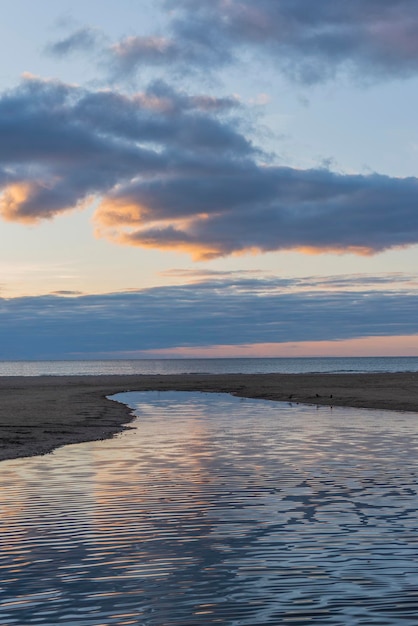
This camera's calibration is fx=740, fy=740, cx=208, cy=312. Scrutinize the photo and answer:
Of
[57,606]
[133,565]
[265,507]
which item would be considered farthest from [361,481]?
[57,606]

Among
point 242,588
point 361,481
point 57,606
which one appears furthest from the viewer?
point 361,481

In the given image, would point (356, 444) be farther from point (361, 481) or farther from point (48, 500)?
point (48, 500)

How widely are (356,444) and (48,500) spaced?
1741 centimetres

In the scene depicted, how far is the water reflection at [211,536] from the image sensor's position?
39.5ft

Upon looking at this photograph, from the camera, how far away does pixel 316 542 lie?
1605 cm

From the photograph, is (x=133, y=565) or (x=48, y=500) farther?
(x=48, y=500)

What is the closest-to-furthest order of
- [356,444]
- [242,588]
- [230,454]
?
1. [242,588]
2. [230,454]
3. [356,444]

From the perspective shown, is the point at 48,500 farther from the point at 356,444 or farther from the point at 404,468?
the point at 356,444

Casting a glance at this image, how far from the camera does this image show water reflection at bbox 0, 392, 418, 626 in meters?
12.0

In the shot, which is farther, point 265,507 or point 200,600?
point 265,507

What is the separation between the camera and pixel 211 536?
1692 cm

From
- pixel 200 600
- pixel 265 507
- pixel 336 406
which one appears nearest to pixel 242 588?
pixel 200 600

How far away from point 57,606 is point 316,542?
20.4 ft

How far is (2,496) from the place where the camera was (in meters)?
22.2
